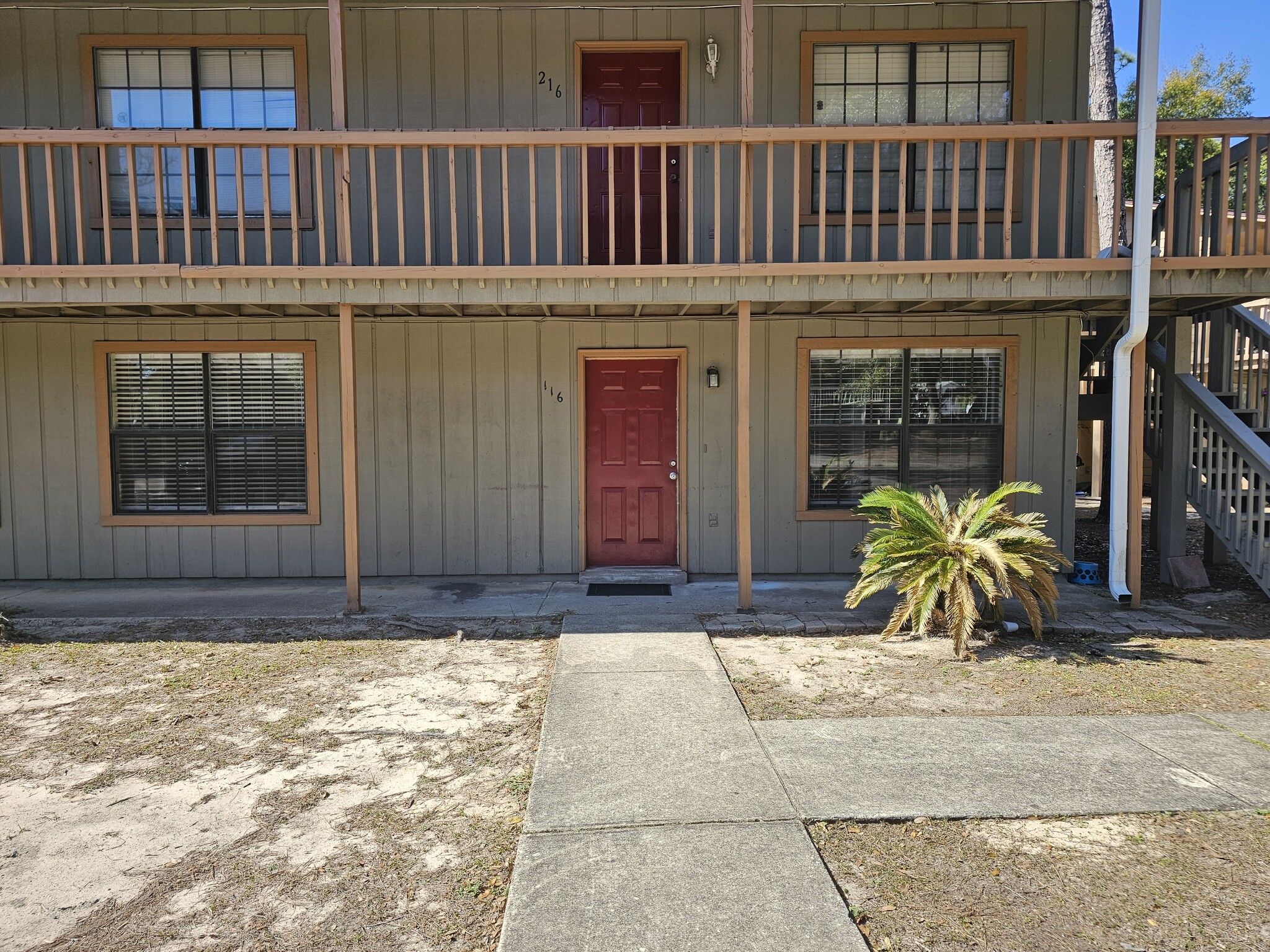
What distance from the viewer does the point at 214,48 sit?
730 cm

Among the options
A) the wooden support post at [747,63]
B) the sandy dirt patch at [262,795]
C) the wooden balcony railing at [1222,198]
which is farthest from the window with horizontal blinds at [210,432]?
the wooden balcony railing at [1222,198]

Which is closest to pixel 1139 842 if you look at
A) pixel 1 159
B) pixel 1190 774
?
pixel 1190 774

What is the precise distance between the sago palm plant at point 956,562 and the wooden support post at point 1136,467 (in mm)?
1108

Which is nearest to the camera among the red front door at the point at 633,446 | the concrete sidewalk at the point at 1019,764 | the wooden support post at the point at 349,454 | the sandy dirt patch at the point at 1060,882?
the sandy dirt patch at the point at 1060,882

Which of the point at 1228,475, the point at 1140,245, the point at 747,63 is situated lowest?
the point at 1228,475

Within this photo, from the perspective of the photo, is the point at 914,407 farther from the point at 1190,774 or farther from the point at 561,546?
the point at 1190,774

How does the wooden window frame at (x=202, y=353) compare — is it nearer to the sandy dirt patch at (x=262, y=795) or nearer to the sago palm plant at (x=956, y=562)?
the sandy dirt patch at (x=262, y=795)

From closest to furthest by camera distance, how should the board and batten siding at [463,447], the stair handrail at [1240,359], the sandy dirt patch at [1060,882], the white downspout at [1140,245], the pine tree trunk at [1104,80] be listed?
1. the sandy dirt patch at [1060,882]
2. the white downspout at [1140,245]
3. the stair handrail at [1240,359]
4. the board and batten siding at [463,447]
5. the pine tree trunk at [1104,80]

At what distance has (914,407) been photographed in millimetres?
7613

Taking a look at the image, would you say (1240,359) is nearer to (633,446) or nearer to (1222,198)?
(1222,198)

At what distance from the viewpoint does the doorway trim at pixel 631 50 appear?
288 inches

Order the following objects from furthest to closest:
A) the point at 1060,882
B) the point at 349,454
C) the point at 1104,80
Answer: the point at 1104,80 < the point at 349,454 < the point at 1060,882

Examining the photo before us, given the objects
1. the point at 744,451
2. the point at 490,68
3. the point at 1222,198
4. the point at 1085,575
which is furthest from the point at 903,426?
the point at 490,68

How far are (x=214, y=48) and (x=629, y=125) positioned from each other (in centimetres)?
387
